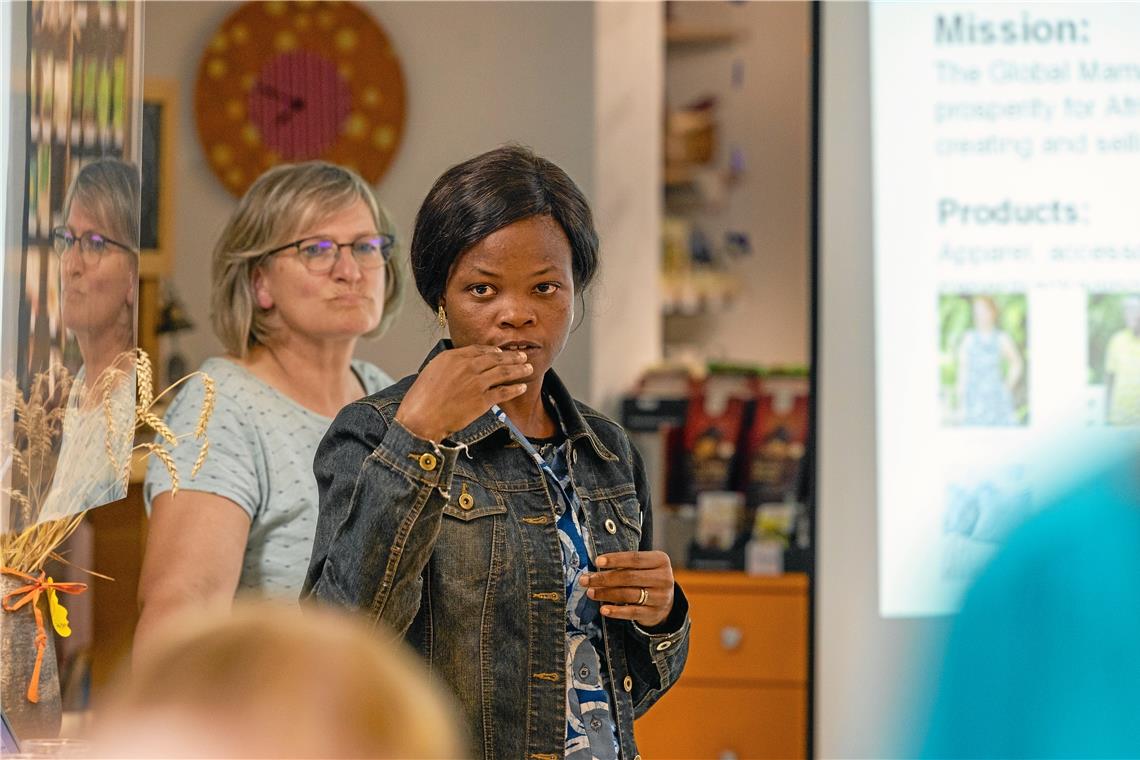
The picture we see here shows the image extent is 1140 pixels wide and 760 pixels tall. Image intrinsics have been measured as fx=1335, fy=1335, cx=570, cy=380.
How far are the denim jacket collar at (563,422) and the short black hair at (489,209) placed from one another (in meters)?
0.09

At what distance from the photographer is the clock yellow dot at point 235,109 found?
3521 millimetres

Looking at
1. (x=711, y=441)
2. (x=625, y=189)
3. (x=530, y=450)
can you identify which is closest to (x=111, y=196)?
(x=530, y=450)

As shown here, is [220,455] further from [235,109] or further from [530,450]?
[235,109]

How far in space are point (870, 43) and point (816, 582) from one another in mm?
1122

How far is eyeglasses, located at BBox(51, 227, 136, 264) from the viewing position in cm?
125

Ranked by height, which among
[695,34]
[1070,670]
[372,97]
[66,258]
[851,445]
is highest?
[695,34]

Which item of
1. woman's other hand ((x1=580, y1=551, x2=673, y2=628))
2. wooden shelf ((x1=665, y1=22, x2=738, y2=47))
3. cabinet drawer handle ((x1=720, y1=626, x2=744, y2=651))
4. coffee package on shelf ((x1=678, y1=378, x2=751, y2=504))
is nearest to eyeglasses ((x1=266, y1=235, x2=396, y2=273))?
woman's other hand ((x1=580, y1=551, x2=673, y2=628))

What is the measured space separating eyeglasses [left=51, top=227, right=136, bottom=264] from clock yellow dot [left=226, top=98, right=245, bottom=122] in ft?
7.34

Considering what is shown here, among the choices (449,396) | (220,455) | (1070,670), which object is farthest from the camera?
(1070,670)

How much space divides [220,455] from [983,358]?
1595mm

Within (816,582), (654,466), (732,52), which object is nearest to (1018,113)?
(816,582)

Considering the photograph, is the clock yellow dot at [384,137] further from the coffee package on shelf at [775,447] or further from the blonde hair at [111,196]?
the blonde hair at [111,196]

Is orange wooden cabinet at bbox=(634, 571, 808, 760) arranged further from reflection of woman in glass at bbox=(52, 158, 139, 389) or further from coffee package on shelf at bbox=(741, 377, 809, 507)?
reflection of woman in glass at bbox=(52, 158, 139, 389)

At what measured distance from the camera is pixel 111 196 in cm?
136
